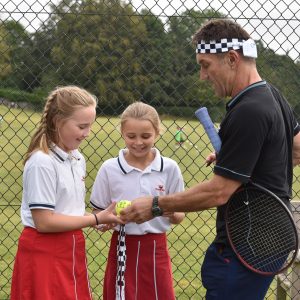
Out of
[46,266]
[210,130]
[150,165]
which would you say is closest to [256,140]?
[210,130]

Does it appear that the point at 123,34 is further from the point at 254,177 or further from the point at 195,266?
the point at 254,177

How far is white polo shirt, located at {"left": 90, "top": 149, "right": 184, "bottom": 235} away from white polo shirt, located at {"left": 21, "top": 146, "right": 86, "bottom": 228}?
226 mm

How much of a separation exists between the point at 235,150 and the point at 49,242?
3.45 ft

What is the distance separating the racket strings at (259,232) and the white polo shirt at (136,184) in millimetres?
630

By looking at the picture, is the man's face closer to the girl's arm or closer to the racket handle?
the racket handle

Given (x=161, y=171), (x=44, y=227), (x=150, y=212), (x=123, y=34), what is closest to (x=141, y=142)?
(x=161, y=171)

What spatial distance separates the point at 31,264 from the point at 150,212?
25.2 inches

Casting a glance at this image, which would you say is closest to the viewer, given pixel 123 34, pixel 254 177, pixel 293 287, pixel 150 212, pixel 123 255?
pixel 254 177

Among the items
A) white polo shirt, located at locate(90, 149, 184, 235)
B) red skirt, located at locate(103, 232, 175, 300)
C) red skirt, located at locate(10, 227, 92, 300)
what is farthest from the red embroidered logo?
red skirt, located at locate(10, 227, 92, 300)

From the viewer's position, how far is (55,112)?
3.24m

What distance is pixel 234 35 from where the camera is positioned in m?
2.91

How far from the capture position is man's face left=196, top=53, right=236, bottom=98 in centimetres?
291

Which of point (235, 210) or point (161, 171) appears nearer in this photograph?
point (235, 210)

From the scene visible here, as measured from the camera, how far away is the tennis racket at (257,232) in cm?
294
